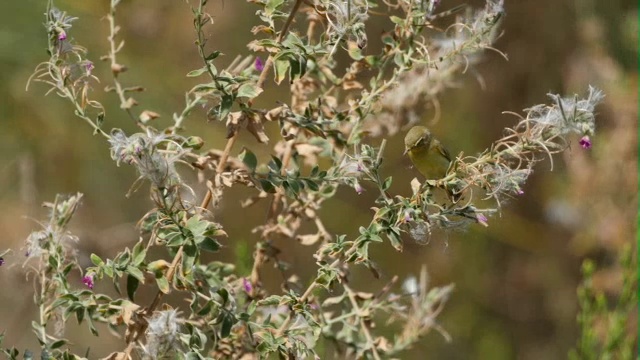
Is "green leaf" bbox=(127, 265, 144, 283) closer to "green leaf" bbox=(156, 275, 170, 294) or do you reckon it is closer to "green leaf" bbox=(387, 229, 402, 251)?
"green leaf" bbox=(156, 275, 170, 294)

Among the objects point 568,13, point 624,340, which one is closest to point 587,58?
point 568,13

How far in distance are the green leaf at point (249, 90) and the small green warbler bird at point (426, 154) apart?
0.39ft

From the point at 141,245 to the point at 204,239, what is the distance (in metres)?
0.06

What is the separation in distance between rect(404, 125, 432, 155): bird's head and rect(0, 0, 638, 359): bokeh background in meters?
0.95

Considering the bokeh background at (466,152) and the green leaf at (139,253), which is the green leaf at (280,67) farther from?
the bokeh background at (466,152)

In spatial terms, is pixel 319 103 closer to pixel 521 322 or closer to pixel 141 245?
pixel 141 245

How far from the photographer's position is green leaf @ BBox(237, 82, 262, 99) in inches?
25.6

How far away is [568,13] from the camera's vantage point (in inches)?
93.0

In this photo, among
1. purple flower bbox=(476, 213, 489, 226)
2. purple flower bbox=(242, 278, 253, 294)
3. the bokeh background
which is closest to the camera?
purple flower bbox=(476, 213, 489, 226)

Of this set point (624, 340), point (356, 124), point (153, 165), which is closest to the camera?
point (153, 165)

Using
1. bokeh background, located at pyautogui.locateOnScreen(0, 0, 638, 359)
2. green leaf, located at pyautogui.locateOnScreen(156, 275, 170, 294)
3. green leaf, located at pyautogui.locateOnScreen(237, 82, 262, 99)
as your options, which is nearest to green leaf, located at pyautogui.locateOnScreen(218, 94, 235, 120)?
green leaf, located at pyautogui.locateOnScreen(237, 82, 262, 99)

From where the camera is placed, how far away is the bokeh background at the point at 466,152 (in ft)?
6.20

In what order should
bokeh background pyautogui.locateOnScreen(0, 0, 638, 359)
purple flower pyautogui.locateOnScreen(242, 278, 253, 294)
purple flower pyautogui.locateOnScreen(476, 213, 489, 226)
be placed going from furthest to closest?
bokeh background pyautogui.locateOnScreen(0, 0, 638, 359)
purple flower pyautogui.locateOnScreen(242, 278, 253, 294)
purple flower pyautogui.locateOnScreen(476, 213, 489, 226)

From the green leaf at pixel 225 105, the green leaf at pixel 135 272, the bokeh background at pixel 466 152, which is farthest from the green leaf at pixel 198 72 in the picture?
the bokeh background at pixel 466 152
